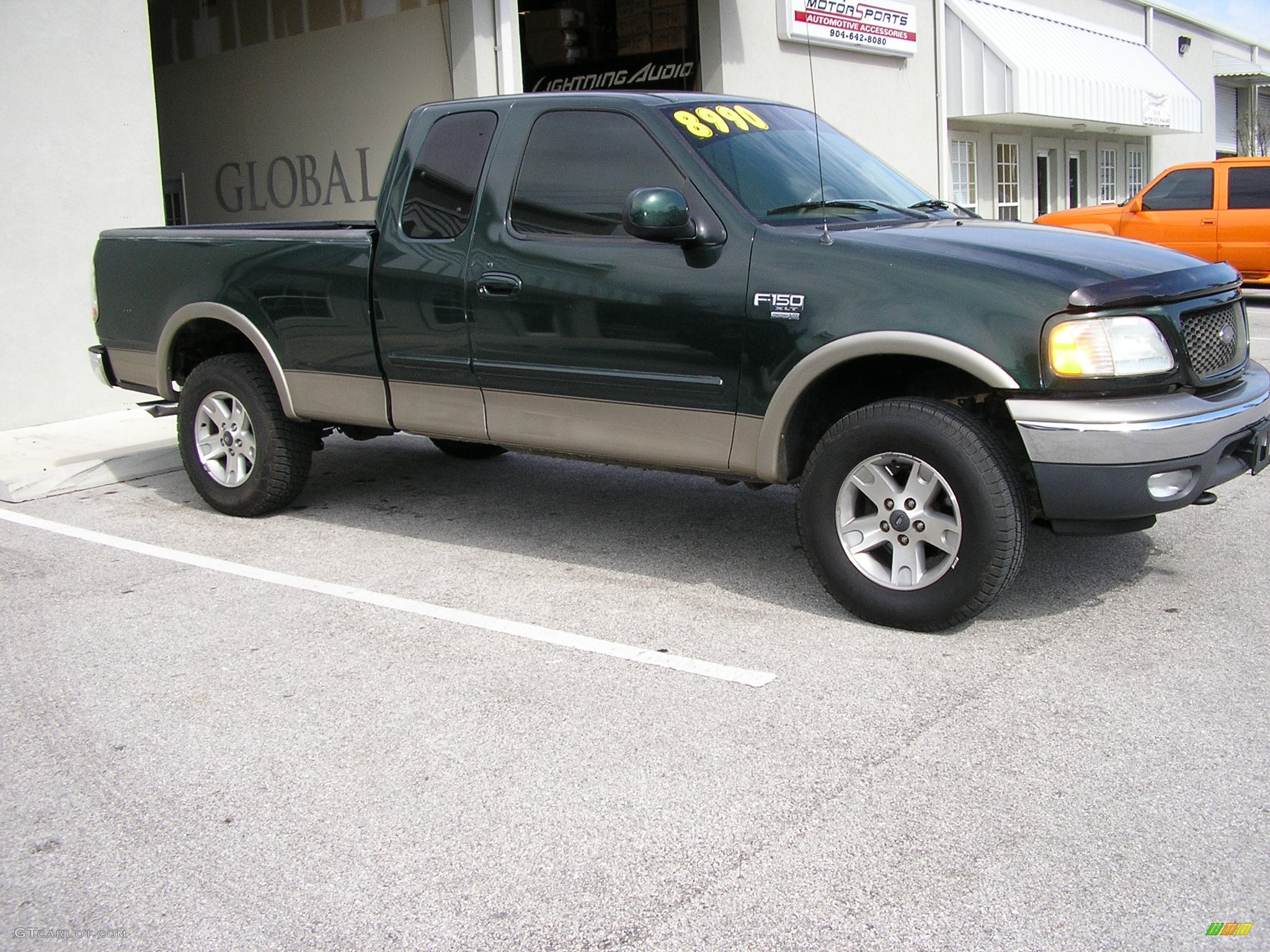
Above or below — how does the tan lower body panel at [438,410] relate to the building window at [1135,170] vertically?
below

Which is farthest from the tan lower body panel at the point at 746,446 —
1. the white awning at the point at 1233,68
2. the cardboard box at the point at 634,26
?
the white awning at the point at 1233,68

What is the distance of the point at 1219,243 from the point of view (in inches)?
611

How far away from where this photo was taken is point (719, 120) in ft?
16.8

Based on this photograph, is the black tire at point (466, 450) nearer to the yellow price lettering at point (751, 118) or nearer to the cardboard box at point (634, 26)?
the yellow price lettering at point (751, 118)

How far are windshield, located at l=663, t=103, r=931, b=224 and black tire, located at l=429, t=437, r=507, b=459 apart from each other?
2956mm

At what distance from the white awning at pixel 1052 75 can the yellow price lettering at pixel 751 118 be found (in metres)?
16.3

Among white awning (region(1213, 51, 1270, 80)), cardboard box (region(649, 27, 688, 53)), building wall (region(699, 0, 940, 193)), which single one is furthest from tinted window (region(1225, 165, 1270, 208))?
white awning (region(1213, 51, 1270, 80))

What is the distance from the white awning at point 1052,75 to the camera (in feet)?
66.0

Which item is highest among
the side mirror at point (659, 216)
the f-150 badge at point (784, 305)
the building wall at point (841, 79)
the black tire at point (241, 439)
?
the building wall at point (841, 79)

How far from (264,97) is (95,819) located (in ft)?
48.0

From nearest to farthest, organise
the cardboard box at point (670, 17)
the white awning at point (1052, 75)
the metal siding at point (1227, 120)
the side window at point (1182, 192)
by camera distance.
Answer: the cardboard box at point (670, 17) → the side window at point (1182, 192) → the white awning at point (1052, 75) → the metal siding at point (1227, 120)

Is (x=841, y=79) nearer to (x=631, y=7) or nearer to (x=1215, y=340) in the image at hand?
(x=631, y=7)

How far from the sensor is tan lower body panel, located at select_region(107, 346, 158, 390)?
6.69 metres

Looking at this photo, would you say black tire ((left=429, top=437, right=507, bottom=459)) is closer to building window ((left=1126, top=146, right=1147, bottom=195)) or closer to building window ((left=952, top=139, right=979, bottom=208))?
building window ((left=952, top=139, right=979, bottom=208))
